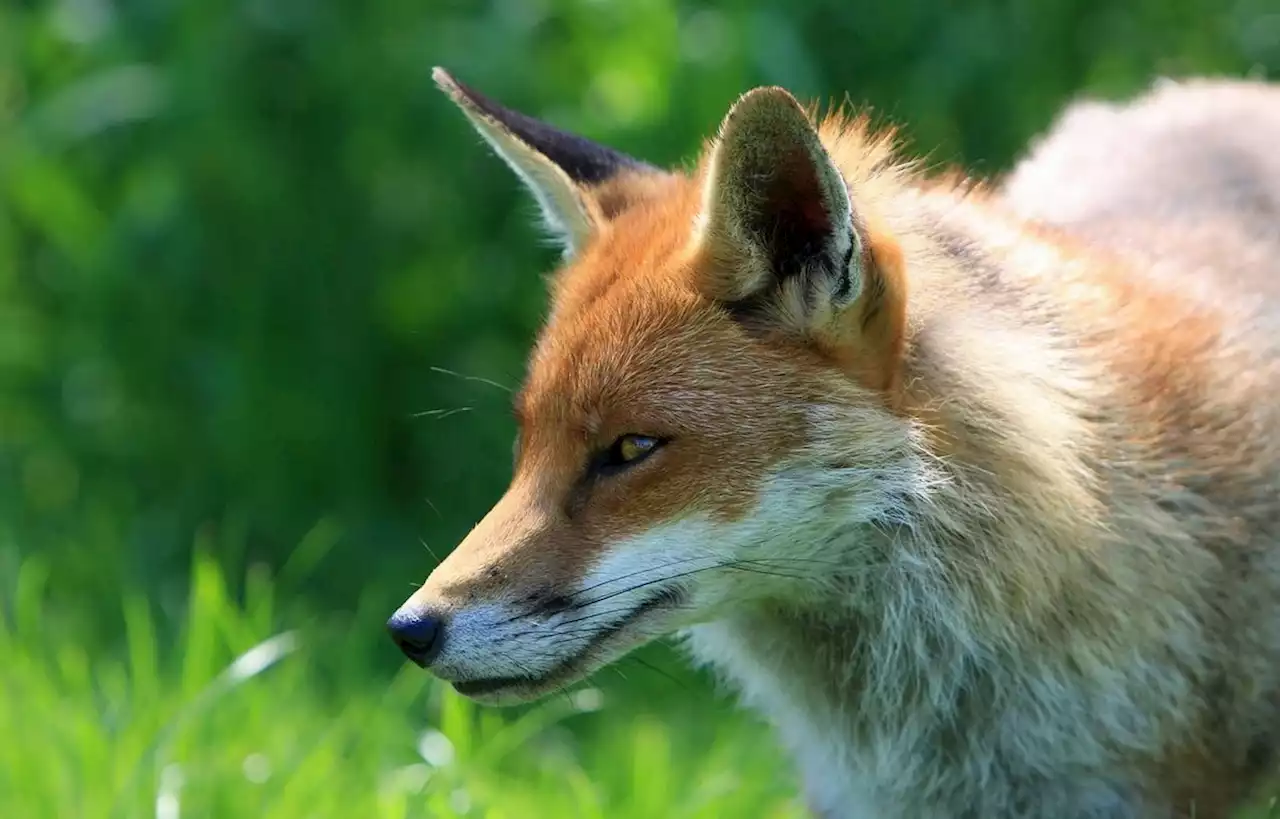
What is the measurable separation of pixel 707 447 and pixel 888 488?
38 centimetres

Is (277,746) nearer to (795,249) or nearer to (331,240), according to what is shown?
(795,249)

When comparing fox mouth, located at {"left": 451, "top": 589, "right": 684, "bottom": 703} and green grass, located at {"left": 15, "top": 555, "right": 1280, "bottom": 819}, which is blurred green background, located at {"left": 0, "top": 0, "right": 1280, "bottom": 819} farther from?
fox mouth, located at {"left": 451, "top": 589, "right": 684, "bottom": 703}

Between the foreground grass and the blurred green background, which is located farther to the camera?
the blurred green background

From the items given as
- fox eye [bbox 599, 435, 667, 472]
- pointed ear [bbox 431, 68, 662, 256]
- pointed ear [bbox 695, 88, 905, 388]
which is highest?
pointed ear [bbox 695, 88, 905, 388]

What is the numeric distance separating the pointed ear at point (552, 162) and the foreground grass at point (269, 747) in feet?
4.20

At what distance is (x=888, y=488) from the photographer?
10.1 feet

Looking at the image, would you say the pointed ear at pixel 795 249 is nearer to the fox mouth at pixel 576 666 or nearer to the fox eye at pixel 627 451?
the fox eye at pixel 627 451

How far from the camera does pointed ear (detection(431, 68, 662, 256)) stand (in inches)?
140

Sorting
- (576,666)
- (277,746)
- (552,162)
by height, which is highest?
(552,162)

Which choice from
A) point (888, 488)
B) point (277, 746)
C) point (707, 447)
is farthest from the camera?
point (277, 746)

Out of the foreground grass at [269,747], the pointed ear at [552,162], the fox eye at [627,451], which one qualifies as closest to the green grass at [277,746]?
the foreground grass at [269,747]

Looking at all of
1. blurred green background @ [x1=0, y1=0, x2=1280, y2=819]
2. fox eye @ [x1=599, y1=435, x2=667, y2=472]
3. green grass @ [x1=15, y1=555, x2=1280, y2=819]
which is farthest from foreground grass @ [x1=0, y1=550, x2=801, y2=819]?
fox eye @ [x1=599, y1=435, x2=667, y2=472]

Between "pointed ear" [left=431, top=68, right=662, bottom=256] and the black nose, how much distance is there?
43.7 inches

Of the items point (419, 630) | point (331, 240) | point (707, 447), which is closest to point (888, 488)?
point (707, 447)
